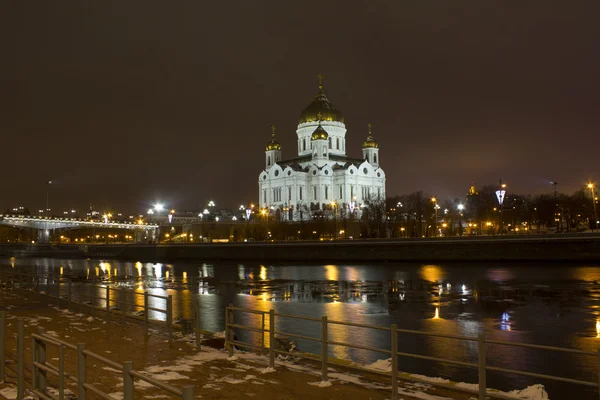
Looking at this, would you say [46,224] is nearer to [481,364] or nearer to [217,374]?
[217,374]

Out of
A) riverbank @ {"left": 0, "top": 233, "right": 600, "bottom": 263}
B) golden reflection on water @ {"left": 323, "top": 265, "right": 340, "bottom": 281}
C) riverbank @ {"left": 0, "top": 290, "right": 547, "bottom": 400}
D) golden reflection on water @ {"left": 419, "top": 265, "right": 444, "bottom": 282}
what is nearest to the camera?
riverbank @ {"left": 0, "top": 290, "right": 547, "bottom": 400}

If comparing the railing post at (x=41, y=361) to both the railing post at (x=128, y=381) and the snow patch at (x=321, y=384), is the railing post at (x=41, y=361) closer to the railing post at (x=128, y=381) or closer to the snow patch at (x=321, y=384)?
the railing post at (x=128, y=381)

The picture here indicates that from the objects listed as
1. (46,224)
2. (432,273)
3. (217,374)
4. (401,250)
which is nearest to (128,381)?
(217,374)

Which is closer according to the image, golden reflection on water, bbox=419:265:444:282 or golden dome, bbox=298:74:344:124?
golden reflection on water, bbox=419:265:444:282

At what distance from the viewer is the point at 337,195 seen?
424 feet

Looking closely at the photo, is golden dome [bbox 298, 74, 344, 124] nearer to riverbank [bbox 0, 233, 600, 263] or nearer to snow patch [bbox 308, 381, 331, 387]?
riverbank [bbox 0, 233, 600, 263]

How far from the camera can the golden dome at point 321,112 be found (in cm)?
13425

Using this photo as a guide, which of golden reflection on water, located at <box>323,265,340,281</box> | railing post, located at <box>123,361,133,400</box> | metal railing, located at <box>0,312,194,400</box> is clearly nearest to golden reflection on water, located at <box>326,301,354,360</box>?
metal railing, located at <box>0,312,194,400</box>

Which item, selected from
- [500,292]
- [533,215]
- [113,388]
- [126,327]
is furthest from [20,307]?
[533,215]

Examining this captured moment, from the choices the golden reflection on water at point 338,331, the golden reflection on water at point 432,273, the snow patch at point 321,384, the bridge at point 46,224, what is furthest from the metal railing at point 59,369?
the bridge at point 46,224

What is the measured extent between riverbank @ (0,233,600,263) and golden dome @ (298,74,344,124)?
48.2 metres

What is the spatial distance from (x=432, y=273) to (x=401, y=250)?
16946 millimetres

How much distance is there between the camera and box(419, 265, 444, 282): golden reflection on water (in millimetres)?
45869

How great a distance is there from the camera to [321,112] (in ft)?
440
